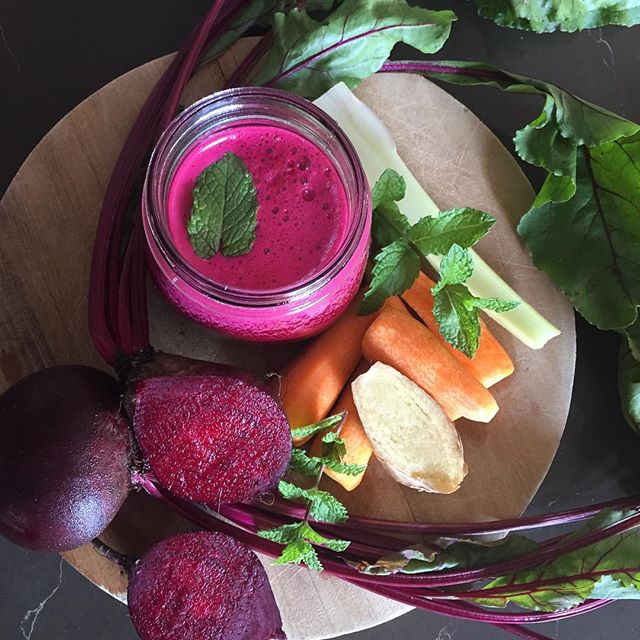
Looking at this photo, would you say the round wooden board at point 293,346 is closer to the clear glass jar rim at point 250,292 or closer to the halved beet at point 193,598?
the halved beet at point 193,598

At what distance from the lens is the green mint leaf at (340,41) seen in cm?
105

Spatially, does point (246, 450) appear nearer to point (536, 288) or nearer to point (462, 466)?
point (462, 466)

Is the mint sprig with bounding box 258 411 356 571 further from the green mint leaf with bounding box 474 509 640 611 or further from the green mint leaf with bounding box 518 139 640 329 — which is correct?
the green mint leaf with bounding box 518 139 640 329

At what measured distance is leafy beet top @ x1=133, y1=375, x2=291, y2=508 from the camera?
938mm

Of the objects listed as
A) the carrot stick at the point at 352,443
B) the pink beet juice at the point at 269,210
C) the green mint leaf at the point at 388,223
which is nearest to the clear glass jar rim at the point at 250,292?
the pink beet juice at the point at 269,210

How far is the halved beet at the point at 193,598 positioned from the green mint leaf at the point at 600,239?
0.55 metres

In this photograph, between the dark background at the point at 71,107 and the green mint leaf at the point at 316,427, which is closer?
the green mint leaf at the point at 316,427

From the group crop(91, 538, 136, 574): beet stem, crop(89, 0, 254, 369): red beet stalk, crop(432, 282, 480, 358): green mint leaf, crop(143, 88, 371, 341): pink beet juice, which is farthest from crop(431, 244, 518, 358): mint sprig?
crop(91, 538, 136, 574): beet stem

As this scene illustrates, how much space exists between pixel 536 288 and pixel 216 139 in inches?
18.1

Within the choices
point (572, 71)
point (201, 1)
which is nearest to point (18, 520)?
point (201, 1)

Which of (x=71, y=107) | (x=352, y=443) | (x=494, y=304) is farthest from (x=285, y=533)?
(x=71, y=107)

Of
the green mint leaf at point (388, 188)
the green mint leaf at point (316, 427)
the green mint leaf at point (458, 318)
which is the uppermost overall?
the green mint leaf at point (388, 188)

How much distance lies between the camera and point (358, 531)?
1028 mm

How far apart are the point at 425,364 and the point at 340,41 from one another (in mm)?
423
